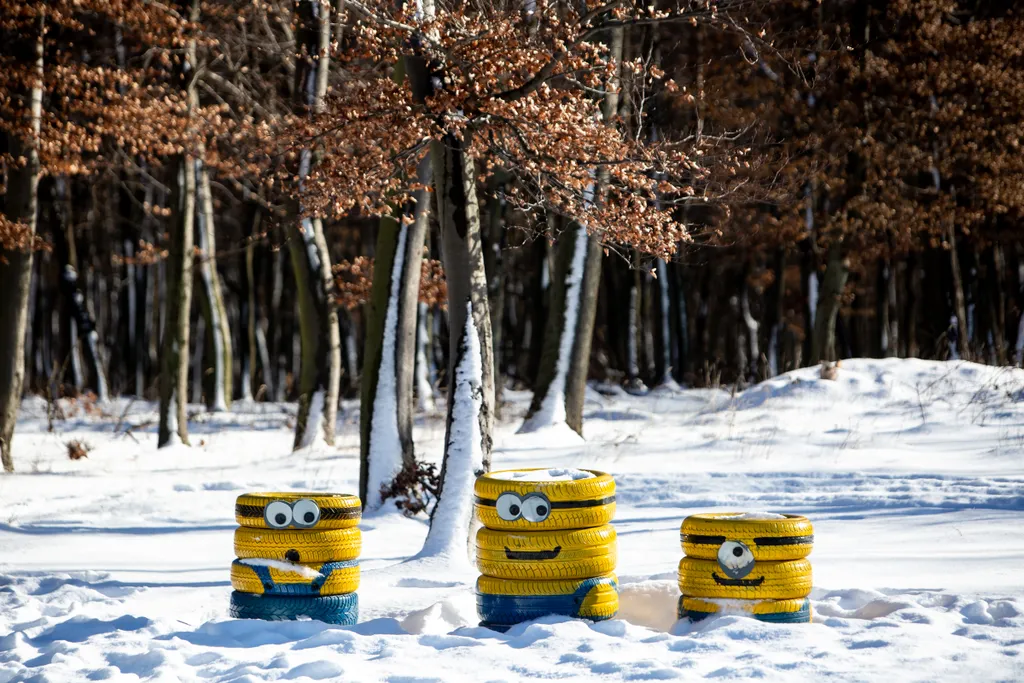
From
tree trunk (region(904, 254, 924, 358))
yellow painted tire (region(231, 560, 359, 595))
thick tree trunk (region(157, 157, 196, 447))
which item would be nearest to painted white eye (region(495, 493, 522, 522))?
yellow painted tire (region(231, 560, 359, 595))

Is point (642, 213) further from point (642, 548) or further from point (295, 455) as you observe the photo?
point (295, 455)

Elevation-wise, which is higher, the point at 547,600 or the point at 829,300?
the point at 829,300

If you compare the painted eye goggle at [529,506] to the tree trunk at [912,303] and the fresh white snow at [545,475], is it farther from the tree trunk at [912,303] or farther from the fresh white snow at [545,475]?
the tree trunk at [912,303]

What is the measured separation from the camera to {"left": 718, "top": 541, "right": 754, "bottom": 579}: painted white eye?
6.46m

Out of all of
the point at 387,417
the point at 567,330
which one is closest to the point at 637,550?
the point at 387,417

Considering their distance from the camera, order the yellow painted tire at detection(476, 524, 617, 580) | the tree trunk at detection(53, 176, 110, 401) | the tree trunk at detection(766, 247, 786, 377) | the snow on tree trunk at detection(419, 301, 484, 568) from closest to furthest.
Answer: the yellow painted tire at detection(476, 524, 617, 580) < the snow on tree trunk at detection(419, 301, 484, 568) < the tree trunk at detection(53, 176, 110, 401) < the tree trunk at detection(766, 247, 786, 377)

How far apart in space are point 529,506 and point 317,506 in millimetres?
1522

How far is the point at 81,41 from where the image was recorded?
85.6ft

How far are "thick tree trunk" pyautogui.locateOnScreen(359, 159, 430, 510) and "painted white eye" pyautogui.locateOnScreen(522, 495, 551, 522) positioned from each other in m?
4.83

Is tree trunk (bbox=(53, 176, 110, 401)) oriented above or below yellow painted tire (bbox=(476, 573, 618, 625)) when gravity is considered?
above

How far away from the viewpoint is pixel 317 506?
709 centimetres

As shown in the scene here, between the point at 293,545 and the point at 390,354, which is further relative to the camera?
the point at 390,354

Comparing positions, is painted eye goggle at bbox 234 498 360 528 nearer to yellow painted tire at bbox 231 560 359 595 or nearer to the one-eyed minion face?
yellow painted tire at bbox 231 560 359 595

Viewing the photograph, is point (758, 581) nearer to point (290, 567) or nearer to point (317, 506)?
point (317, 506)
